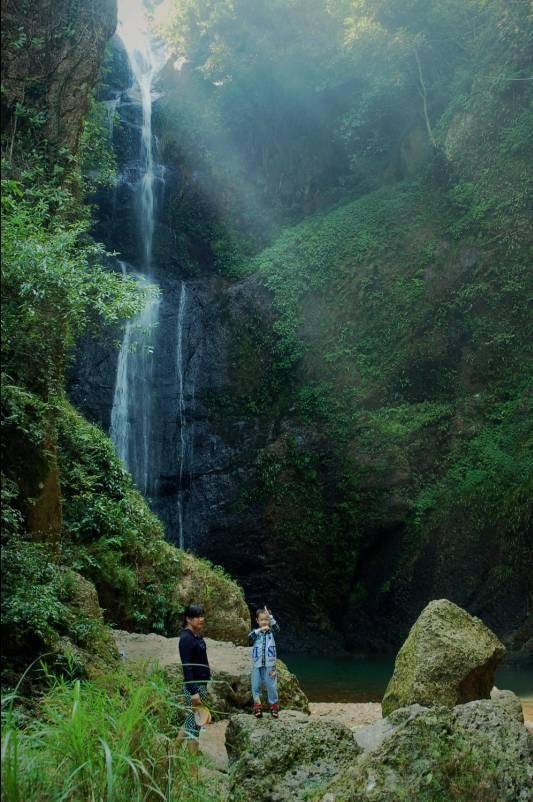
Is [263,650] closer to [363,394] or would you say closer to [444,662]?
[444,662]

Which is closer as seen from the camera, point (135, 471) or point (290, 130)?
point (135, 471)

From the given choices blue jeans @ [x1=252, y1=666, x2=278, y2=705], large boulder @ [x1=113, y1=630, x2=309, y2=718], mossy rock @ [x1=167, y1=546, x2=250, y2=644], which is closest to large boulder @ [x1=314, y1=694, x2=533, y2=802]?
blue jeans @ [x1=252, y1=666, x2=278, y2=705]

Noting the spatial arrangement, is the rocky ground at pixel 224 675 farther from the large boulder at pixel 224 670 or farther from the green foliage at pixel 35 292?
the green foliage at pixel 35 292

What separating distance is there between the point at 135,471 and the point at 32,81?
11688 mm

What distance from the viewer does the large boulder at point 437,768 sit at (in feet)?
11.3

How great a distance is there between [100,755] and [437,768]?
5.68 ft

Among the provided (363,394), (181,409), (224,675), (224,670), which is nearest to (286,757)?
(224,675)

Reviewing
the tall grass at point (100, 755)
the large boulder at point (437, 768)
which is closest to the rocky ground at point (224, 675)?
the large boulder at point (437, 768)

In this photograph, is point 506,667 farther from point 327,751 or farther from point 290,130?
point 290,130

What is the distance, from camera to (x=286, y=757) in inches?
161

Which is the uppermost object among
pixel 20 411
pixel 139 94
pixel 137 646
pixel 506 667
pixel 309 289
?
pixel 139 94

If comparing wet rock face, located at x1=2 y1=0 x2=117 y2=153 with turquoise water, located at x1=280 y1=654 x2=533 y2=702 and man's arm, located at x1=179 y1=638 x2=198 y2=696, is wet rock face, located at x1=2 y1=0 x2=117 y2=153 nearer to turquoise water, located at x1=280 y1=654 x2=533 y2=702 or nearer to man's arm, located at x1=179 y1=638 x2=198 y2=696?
man's arm, located at x1=179 y1=638 x2=198 y2=696

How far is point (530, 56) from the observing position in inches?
741

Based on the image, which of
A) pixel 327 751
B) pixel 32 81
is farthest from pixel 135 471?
pixel 327 751
